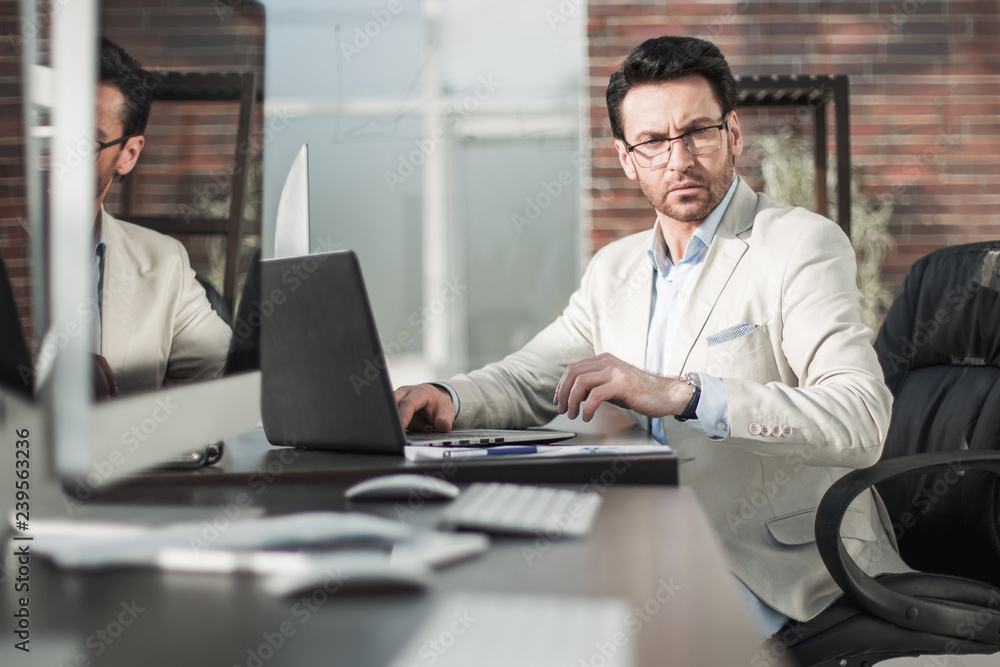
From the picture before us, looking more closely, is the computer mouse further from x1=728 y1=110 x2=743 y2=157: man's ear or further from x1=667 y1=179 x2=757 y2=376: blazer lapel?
x1=728 y1=110 x2=743 y2=157: man's ear

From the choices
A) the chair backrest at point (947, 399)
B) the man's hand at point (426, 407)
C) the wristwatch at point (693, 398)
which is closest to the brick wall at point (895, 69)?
the chair backrest at point (947, 399)

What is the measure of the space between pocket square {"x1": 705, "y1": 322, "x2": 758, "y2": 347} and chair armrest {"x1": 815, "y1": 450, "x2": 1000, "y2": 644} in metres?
0.32

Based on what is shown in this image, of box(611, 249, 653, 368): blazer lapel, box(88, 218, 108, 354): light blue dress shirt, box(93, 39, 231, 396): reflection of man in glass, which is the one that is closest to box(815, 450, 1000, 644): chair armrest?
box(611, 249, 653, 368): blazer lapel

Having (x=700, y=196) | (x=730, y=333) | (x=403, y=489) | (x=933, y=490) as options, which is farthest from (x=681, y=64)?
(x=403, y=489)

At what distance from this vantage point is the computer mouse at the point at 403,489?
2.62 feet

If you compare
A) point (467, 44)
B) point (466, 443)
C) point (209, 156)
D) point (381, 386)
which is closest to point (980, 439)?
point (466, 443)

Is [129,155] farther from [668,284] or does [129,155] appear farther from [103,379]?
[668,284]

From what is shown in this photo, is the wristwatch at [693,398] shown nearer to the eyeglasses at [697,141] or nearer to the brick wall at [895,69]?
the eyeglasses at [697,141]

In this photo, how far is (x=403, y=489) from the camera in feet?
2.68

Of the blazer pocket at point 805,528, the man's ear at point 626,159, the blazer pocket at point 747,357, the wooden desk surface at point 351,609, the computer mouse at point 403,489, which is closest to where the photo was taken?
the wooden desk surface at point 351,609

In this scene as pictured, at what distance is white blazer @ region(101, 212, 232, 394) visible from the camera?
62cm

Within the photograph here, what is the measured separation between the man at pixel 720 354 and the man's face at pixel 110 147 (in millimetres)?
664

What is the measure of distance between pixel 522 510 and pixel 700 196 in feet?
3.20

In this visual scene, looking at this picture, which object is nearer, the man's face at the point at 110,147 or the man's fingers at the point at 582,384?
the man's face at the point at 110,147
